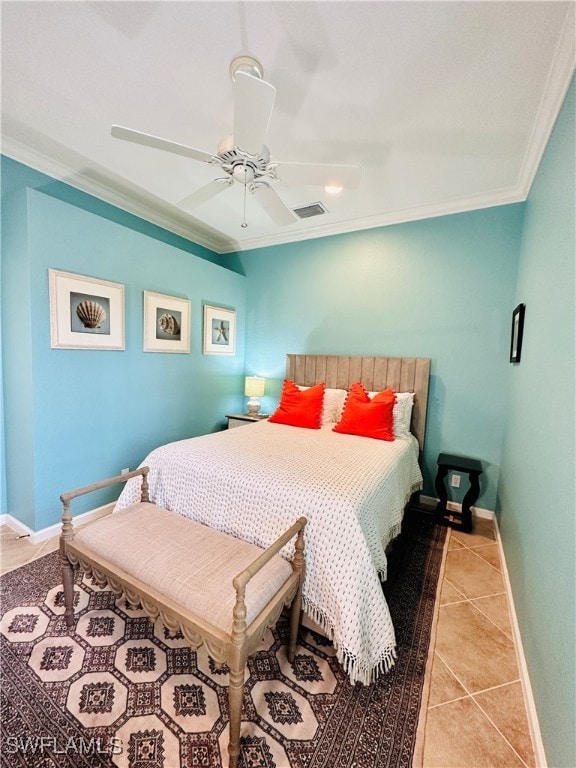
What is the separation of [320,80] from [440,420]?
278cm

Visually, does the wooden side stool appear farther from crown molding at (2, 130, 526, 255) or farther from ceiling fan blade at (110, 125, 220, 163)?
ceiling fan blade at (110, 125, 220, 163)

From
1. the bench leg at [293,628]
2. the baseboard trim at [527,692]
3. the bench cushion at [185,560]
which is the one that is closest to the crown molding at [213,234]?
the bench cushion at [185,560]

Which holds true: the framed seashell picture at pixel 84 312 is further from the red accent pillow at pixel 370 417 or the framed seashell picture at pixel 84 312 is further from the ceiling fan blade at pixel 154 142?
the red accent pillow at pixel 370 417

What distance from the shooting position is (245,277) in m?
4.21

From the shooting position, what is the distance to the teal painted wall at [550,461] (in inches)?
39.4

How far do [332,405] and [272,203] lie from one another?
6.24 ft

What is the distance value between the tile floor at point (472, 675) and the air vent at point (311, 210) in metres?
3.25

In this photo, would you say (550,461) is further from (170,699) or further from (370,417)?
(170,699)

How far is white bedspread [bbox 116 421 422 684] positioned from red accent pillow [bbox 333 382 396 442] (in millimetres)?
244

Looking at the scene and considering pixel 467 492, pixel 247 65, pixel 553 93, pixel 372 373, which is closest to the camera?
pixel 247 65

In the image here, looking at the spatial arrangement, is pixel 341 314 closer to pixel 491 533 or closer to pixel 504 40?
pixel 504 40

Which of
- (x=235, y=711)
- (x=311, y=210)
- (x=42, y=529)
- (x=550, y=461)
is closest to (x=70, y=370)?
(x=42, y=529)

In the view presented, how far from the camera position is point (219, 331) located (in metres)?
3.86

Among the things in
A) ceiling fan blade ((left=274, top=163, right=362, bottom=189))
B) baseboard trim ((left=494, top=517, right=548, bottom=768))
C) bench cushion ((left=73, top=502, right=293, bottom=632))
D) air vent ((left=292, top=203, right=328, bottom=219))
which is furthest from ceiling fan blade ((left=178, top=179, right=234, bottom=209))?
baseboard trim ((left=494, top=517, right=548, bottom=768))
